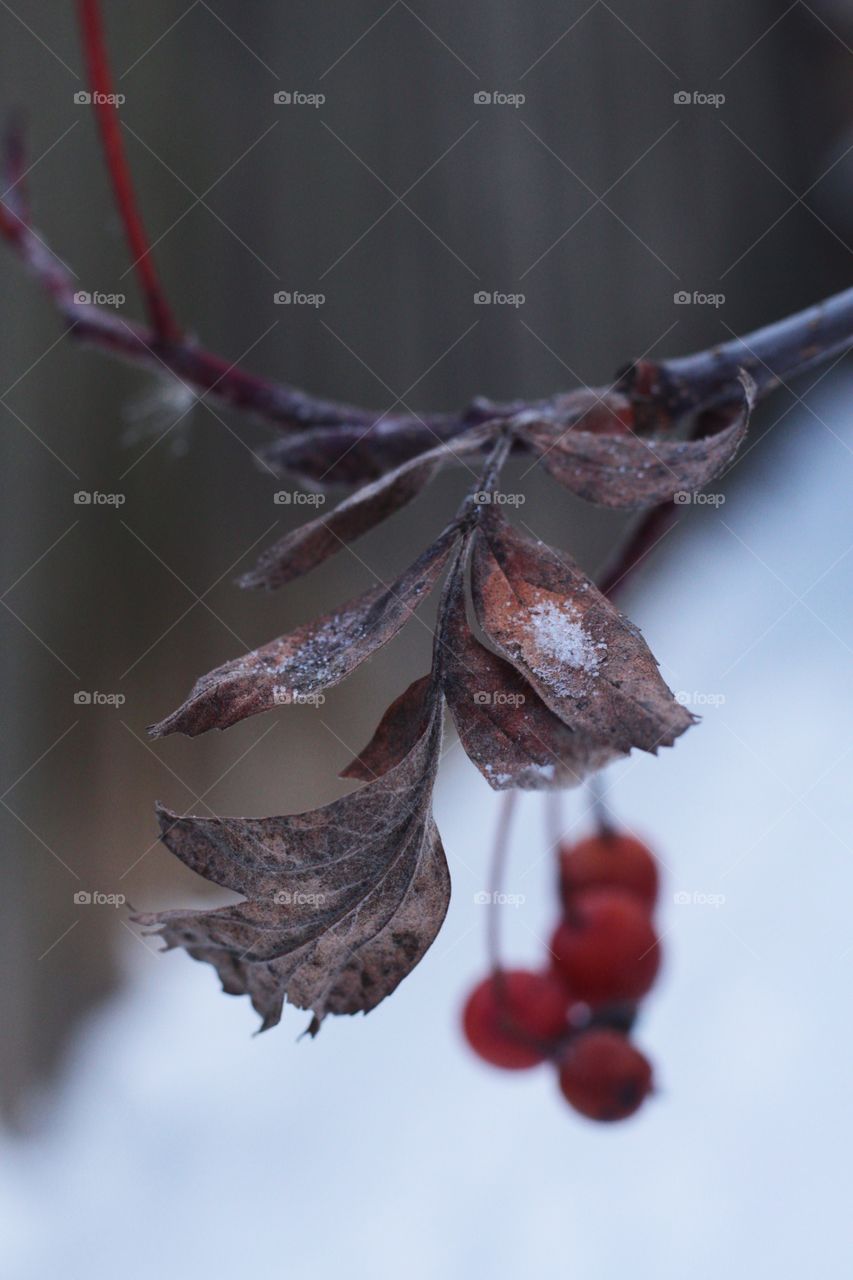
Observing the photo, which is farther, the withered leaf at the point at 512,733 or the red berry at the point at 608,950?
the red berry at the point at 608,950

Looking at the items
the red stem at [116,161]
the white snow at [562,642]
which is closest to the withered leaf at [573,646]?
the white snow at [562,642]

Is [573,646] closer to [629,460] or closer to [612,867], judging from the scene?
[629,460]

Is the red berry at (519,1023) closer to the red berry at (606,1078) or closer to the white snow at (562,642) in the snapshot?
the red berry at (606,1078)

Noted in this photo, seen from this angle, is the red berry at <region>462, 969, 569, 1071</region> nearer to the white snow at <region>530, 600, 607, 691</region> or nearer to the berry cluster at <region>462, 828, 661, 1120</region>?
the berry cluster at <region>462, 828, 661, 1120</region>

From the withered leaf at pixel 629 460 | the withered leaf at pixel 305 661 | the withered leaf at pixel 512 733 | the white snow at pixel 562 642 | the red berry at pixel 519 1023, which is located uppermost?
the withered leaf at pixel 629 460

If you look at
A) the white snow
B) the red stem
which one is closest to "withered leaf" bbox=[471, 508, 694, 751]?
the white snow

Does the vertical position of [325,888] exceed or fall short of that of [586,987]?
it exceeds it

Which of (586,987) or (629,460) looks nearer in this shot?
(629,460)

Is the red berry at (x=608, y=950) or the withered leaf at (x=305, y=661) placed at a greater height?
the withered leaf at (x=305, y=661)

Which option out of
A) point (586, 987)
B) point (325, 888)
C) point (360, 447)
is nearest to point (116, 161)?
point (360, 447)
